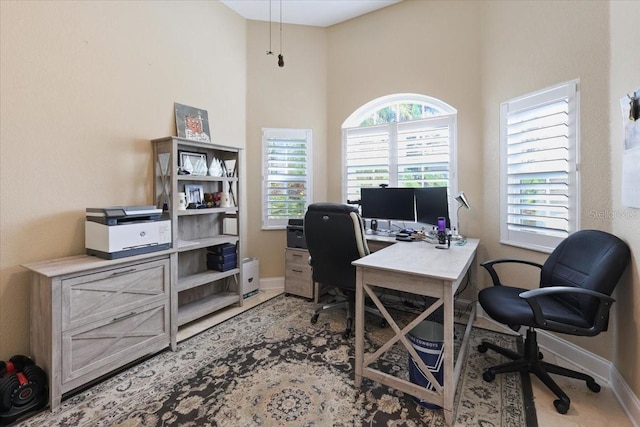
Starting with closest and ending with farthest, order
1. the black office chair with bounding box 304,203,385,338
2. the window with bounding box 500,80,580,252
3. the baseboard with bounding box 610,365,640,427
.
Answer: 1. the baseboard with bounding box 610,365,640,427
2. the window with bounding box 500,80,580,252
3. the black office chair with bounding box 304,203,385,338

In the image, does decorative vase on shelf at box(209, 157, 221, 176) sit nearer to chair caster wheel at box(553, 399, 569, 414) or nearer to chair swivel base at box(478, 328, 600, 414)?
chair swivel base at box(478, 328, 600, 414)

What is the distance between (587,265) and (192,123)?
367cm

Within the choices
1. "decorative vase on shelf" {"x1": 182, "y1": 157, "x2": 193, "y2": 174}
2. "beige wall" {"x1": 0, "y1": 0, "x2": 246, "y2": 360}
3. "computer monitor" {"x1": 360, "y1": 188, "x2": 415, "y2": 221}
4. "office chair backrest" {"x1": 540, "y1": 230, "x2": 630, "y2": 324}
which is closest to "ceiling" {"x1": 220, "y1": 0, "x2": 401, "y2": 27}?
"beige wall" {"x1": 0, "y1": 0, "x2": 246, "y2": 360}

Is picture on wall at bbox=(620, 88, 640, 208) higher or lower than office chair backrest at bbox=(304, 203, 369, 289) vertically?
higher

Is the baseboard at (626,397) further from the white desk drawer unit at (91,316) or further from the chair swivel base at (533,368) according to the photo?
the white desk drawer unit at (91,316)

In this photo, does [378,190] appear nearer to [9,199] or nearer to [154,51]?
[154,51]

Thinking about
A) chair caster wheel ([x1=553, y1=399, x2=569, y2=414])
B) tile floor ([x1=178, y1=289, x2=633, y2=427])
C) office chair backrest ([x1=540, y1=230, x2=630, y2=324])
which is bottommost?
tile floor ([x1=178, y1=289, x2=633, y2=427])

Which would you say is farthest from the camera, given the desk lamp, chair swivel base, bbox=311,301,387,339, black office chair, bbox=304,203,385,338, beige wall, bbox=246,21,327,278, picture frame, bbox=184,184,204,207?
beige wall, bbox=246,21,327,278

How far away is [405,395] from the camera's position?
1.90 m

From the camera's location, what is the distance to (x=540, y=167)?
2449 mm

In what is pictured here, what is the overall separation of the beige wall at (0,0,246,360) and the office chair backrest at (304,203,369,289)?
167cm

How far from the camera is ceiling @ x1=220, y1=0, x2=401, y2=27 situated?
3.50m

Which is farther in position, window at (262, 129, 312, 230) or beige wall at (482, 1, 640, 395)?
window at (262, 129, 312, 230)

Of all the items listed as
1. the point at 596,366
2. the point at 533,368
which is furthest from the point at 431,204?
the point at 596,366
